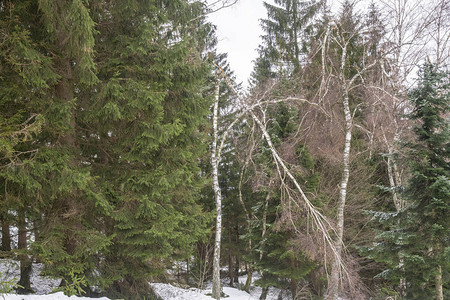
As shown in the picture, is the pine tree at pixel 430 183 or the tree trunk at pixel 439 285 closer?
the pine tree at pixel 430 183

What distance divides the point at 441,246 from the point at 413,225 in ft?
1.90

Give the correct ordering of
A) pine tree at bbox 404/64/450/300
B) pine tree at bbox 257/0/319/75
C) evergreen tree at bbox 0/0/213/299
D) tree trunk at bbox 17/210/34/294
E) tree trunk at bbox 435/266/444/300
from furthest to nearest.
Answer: pine tree at bbox 257/0/319/75 → tree trunk at bbox 435/266/444/300 → pine tree at bbox 404/64/450/300 → tree trunk at bbox 17/210/34/294 → evergreen tree at bbox 0/0/213/299

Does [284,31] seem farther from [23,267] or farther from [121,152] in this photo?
[23,267]

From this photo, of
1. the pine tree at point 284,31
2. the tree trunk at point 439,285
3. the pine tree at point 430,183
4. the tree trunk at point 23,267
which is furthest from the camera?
the pine tree at point 284,31

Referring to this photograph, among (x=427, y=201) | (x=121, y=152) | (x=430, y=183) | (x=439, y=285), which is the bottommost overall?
(x=439, y=285)

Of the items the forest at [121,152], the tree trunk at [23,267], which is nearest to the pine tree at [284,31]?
the forest at [121,152]

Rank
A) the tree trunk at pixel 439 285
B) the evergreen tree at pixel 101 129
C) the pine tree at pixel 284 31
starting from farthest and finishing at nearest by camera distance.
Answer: the pine tree at pixel 284 31 → the tree trunk at pixel 439 285 → the evergreen tree at pixel 101 129

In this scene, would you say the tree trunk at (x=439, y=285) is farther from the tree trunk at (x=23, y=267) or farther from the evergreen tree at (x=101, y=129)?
the tree trunk at (x=23, y=267)

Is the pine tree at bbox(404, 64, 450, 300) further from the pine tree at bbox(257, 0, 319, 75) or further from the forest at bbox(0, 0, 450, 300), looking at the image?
the pine tree at bbox(257, 0, 319, 75)

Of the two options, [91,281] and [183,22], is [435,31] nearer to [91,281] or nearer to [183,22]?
[183,22]

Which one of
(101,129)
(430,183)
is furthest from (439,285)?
(101,129)

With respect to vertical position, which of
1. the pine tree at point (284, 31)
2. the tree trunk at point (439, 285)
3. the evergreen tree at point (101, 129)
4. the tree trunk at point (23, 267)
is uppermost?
the pine tree at point (284, 31)

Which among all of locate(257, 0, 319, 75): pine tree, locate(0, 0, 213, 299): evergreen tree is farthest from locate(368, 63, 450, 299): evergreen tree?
locate(257, 0, 319, 75): pine tree

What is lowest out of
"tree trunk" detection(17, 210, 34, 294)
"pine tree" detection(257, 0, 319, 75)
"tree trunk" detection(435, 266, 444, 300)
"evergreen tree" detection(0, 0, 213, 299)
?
"tree trunk" detection(435, 266, 444, 300)
